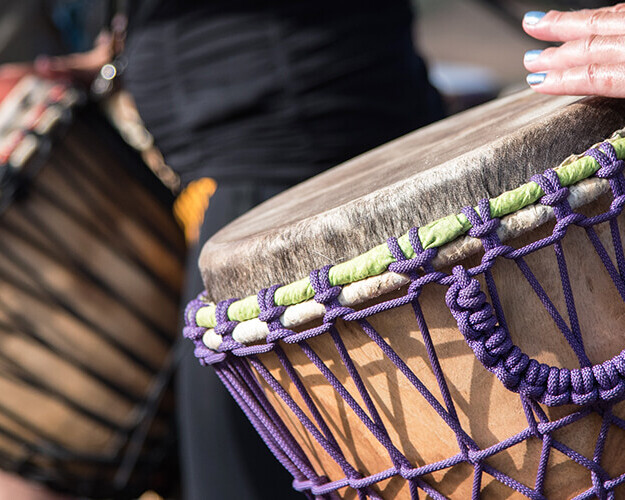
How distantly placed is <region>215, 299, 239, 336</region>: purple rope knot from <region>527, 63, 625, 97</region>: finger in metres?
0.35

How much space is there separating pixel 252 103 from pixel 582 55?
0.51 meters

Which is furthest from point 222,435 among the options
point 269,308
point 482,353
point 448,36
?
point 448,36

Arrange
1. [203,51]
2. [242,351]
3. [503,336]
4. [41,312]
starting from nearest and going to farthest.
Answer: [503,336]
[242,351]
[203,51]
[41,312]

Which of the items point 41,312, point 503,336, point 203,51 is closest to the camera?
point 503,336

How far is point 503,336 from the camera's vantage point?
54 cm

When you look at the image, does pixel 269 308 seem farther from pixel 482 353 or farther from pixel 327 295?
pixel 482 353

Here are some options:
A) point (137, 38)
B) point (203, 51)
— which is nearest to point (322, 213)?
point (203, 51)

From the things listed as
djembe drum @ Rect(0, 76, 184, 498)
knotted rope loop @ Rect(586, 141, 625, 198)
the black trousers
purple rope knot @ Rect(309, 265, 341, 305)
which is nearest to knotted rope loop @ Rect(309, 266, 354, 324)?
purple rope knot @ Rect(309, 265, 341, 305)

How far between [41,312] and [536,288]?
1.01 meters

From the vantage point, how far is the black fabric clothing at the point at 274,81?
1.00 m

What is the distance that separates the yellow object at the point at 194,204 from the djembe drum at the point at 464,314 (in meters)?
0.49

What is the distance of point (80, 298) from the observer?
1.34m

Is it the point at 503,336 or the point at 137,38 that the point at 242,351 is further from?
the point at 137,38

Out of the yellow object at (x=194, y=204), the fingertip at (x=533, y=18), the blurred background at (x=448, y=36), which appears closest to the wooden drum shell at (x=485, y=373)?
the fingertip at (x=533, y=18)
